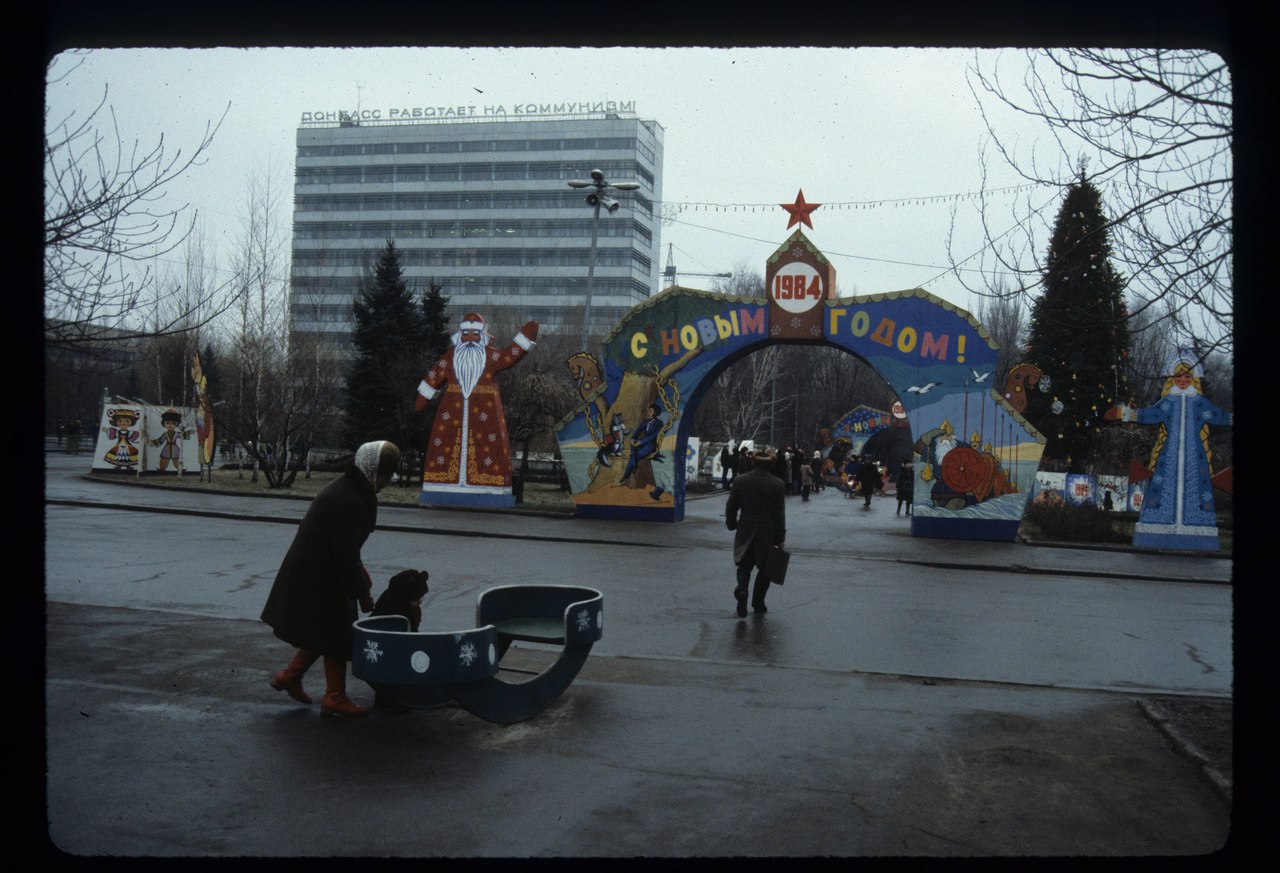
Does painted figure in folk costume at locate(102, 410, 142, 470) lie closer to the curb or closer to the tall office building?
the curb

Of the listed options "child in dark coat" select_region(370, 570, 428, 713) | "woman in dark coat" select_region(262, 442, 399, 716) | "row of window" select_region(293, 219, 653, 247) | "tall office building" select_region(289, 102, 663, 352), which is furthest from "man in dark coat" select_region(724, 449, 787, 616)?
"row of window" select_region(293, 219, 653, 247)

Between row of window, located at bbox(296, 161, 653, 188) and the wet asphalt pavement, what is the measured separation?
83575 mm

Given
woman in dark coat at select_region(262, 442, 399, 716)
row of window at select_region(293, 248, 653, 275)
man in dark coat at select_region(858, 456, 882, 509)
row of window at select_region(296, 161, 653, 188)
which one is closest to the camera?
woman in dark coat at select_region(262, 442, 399, 716)

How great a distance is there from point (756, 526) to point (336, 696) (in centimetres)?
615

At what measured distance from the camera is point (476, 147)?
9331cm

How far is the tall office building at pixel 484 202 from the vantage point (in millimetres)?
89938

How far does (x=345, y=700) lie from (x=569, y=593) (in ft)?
7.60

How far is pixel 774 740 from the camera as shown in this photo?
6828 millimetres

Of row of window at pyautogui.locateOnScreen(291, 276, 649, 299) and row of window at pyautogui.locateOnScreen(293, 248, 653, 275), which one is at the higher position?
row of window at pyautogui.locateOnScreen(293, 248, 653, 275)

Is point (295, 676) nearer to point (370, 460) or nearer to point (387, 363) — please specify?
point (370, 460)

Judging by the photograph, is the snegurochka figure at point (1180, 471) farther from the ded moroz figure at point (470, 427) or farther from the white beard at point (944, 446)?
the ded moroz figure at point (470, 427)

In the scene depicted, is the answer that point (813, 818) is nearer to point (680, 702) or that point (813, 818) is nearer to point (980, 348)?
point (680, 702)

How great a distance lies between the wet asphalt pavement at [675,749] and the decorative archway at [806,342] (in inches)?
417

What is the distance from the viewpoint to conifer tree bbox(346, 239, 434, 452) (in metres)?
36.9
